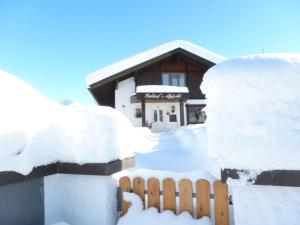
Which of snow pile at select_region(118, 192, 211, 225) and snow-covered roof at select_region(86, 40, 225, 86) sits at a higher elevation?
snow-covered roof at select_region(86, 40, 225, 86)

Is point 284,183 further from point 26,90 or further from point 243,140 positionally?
point 26,90

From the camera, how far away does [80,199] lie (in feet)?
9.56

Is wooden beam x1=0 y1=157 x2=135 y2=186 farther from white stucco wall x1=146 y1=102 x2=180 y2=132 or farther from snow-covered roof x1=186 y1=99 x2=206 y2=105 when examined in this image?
snow-covered roof x1=186 y1=99 x2=206 y2=105

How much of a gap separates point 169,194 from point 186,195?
22cm

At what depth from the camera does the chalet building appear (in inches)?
583

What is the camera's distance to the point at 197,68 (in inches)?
715

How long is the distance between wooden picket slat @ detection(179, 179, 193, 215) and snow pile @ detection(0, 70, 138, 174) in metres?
0.90

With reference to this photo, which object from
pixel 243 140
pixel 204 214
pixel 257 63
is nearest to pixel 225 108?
pixel 243 140

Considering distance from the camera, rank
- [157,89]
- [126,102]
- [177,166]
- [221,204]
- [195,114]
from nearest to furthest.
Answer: [221,204] < [177,166] < [157,89] < [126,102] < [195,114]

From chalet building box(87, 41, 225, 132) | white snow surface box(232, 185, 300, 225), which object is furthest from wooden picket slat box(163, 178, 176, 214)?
chalet building box(87, 41, 225, 132)

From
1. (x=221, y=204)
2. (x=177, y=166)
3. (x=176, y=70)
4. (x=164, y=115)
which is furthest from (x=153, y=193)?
(x=176, y=70)

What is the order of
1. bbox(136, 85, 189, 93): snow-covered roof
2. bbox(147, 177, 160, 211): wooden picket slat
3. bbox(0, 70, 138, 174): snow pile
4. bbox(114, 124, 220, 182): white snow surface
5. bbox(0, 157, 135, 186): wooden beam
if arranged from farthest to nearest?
1. bbox(136, 85, 189, 93): snow-covered roof
2. bbox(114, 124, 220, 182): white snow surface
3. bbox(147, 177, 160, 211): wooden picket slat
4. bbox(0, 157, 135, 186): wooden beam
5. bbox(0, 70, 138, 174): snow pile

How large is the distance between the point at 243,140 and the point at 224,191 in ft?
2.81

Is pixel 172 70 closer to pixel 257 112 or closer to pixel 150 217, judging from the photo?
pixel 150 217
